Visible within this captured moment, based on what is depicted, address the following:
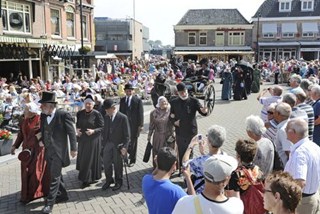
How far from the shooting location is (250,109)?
13.8 meters

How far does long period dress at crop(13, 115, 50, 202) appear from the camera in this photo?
533 centimetres

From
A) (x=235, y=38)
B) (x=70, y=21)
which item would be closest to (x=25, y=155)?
(x=70, y=21)

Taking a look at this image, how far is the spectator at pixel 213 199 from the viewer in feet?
7.60

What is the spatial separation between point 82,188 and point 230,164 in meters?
4.21

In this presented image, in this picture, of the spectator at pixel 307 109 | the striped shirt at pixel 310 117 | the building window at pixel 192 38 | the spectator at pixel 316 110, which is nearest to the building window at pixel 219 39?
the building window at pixel 192 38

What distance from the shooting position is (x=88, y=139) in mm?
6016

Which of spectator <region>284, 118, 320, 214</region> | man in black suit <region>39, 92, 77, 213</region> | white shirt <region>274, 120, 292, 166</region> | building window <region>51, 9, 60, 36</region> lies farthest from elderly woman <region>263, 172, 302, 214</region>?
building window <region>51, 9, 60, 36</region>

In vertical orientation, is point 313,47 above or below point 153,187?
above

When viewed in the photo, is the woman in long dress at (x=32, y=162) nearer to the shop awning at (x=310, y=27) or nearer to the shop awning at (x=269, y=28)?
the shop awning at (x=269, y=28)

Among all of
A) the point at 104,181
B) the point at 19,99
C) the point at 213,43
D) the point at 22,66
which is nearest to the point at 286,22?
the point at 213,43

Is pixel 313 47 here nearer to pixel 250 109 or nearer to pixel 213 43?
pixel 213 43

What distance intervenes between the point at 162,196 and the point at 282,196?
1012 millimetres

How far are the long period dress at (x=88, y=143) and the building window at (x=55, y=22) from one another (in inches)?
668

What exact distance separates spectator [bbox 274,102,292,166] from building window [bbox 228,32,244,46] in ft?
135
